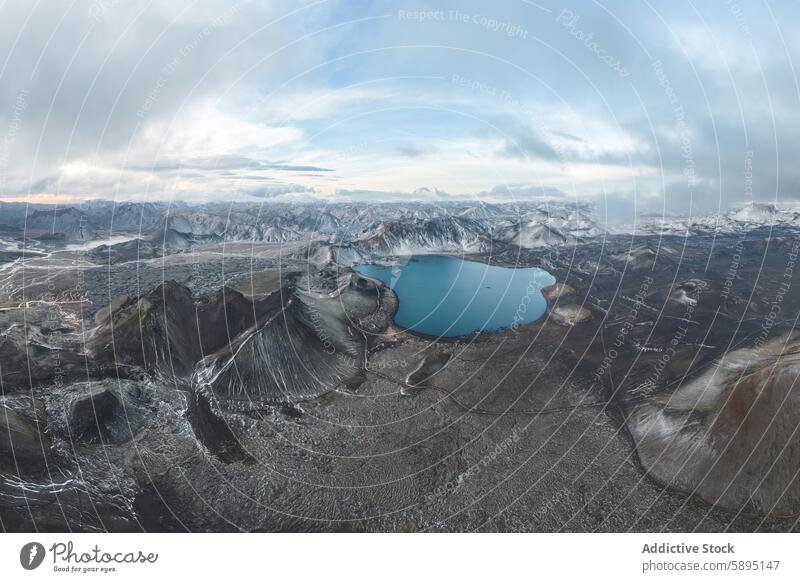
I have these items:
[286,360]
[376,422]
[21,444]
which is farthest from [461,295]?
[21,444]

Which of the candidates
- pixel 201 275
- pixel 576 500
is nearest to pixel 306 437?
pixel 576 500

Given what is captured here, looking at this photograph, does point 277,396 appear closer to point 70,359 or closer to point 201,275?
point 70,359

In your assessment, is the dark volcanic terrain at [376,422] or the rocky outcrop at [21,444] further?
the dark volcanic terrain at [376,422]

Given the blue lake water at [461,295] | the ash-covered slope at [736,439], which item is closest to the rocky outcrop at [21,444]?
the ash-covered slope at [736,439]

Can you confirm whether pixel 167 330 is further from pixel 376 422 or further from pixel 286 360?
pixel 376 422

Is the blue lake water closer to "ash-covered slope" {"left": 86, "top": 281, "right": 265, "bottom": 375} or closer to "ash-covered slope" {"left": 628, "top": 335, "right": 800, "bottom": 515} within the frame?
"ash-covered slope" {"left": 86, "top": 281, "right": 265, "bottom": 375}

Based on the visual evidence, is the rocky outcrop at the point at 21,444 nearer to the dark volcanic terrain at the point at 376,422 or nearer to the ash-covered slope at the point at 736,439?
the dark volcanic terrain at the point at 376,422
